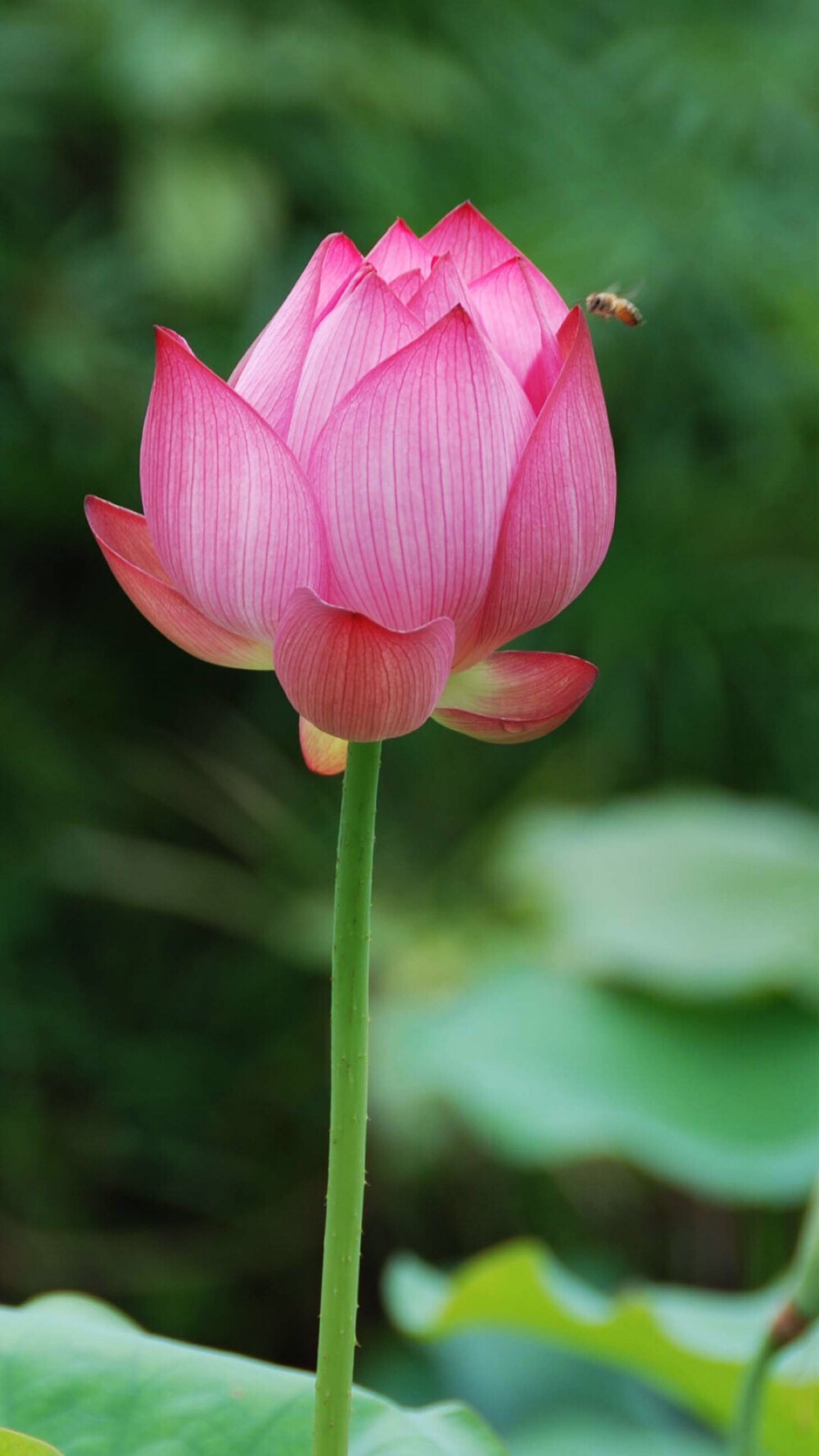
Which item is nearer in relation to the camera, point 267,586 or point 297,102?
point 267,586

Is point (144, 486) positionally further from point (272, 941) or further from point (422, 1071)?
point (272, 941)

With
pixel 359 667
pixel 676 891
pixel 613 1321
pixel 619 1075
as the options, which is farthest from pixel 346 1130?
pixel 676 891

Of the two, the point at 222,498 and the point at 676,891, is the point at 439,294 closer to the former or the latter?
the point at 222,498

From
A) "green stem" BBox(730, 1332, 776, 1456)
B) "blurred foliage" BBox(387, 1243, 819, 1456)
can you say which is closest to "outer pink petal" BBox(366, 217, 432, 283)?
"green stem" BBox(730, 1332, 776, 1456)

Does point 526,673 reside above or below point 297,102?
below

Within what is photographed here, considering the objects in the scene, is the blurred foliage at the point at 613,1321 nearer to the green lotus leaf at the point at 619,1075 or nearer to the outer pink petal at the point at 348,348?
the green lotus leaf at the point at 619,1075

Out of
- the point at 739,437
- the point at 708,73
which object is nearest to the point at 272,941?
the point at 739,437

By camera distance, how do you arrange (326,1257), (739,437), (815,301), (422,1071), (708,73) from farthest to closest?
(739,437) → (708,73) → (815,301) → (422,1071) → (326,1257)
